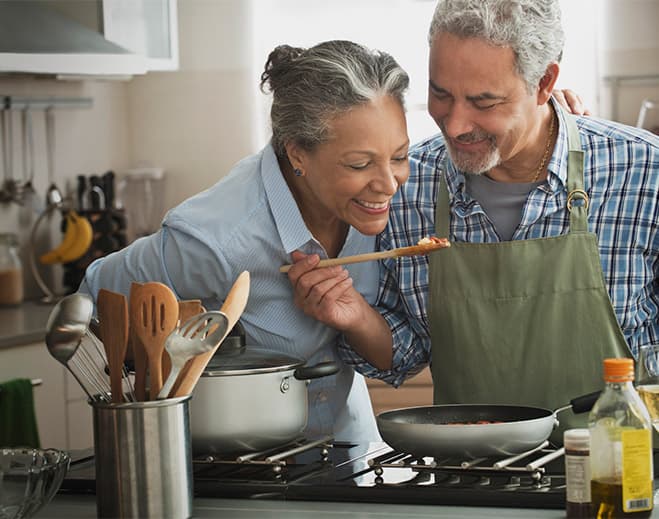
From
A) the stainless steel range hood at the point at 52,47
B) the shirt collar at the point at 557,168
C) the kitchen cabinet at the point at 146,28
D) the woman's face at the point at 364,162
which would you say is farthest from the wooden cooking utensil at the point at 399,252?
the kitchen cabinet at the point at 146,28

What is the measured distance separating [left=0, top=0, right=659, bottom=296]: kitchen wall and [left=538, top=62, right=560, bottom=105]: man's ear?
7.01 feet

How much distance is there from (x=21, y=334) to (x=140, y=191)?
51.5 inches

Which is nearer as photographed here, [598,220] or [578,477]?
[578,477]

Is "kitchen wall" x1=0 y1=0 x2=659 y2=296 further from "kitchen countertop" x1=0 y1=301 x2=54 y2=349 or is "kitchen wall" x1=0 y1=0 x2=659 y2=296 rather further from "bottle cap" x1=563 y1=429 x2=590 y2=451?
"bottle cap" x1=563 y1=429 x2=590 y2=451

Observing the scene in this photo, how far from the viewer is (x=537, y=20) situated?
1.76 meters

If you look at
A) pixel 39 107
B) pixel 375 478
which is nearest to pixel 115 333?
pixel 375 478

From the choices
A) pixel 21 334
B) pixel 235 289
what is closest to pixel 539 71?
pixel 235 289

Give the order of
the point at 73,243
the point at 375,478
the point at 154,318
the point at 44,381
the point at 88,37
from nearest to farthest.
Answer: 1. the point at 154,318
2. the point at 375,478
3. the point at 44,381
4. the point at 88,37
5. the point at 73,243

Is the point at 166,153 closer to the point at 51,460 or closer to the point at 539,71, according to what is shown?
the point at 539,71

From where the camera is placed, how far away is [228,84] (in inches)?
166

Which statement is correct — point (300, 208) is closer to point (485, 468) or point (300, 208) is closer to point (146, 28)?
point (485, 468)

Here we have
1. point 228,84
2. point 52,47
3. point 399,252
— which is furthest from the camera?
point 228,84

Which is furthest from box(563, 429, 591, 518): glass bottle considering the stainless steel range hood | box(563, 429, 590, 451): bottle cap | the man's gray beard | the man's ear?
the stainless steel range hood

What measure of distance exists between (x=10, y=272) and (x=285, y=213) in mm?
2100
